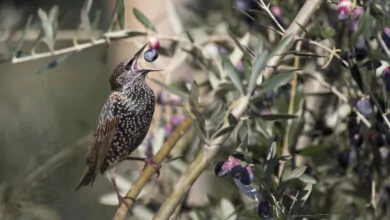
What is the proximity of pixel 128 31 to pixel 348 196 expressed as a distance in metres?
0.40

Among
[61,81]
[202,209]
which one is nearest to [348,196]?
[202,209]

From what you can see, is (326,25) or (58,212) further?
(58,212)

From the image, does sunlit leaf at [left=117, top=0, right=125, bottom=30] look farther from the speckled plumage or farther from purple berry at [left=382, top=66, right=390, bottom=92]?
purple berry at [left=382, top=66, right=390, bottom=92]

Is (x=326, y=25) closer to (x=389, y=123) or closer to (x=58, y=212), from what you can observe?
(x=389, y=123)

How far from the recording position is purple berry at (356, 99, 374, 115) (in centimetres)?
78

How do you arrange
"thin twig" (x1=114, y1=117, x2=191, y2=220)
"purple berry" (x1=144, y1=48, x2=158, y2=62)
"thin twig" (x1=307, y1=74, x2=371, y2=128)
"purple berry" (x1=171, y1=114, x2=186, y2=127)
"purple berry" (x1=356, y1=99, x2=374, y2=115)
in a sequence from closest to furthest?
"purple berry" (x1=144, y1=48, x2=158, y2=62), "thin twig" (x1=114, y1=117, x2=191, y2=220), "purple berry" (x1=356, y1=99, x2=374, y2=115), "thin twig" (x1=307, y1=74, x2=371, y2=128), "purple berry" (x1=171, y1=114, x2=186, y2=127)

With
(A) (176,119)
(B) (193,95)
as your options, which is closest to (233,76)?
(B) (193,95)

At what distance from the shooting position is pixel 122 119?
2.11 feet

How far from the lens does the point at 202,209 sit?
1.06 m

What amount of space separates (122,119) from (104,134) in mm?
43

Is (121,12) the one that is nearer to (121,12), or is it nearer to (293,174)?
(121,12)

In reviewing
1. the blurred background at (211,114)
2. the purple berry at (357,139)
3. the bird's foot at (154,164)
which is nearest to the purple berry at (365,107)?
the blurred background at (211,114)

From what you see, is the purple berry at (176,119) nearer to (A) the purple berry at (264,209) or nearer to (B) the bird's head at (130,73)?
(A) the purple berry at (264,209)

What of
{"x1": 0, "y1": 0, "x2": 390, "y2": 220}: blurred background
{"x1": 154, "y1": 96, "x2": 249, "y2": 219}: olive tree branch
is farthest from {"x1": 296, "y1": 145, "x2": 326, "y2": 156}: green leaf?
{"x1": 154, "y1": 96, "x2": 249, "y2": 219}: olive tree branch
